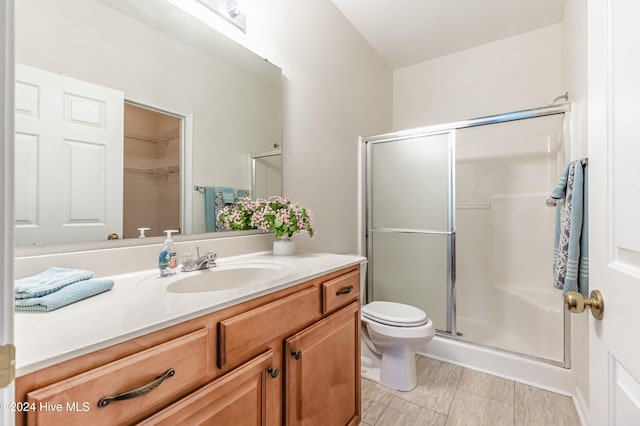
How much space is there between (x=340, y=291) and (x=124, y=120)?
1099mm

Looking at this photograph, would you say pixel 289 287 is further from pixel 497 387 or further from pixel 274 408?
pixel 497 387

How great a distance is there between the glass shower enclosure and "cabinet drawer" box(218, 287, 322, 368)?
1487 mm

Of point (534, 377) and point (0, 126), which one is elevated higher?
point (0, 126)

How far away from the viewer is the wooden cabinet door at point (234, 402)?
2.21ft

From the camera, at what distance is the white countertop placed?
50 cm

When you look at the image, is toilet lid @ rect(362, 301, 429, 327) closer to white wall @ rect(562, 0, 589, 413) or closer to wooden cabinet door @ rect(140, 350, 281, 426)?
white wall @ rect(562, 0, 589, 413)

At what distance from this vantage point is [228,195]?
1.49 meters

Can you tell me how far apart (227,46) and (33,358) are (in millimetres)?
1468

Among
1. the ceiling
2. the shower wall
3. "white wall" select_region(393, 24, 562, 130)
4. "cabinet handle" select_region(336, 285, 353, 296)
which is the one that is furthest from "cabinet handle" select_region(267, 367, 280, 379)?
"white wall" select_region(393, 24, 562, 130)

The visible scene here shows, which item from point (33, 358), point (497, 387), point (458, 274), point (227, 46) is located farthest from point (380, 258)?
point (33, 358)

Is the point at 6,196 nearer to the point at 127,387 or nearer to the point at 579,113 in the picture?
the point at 127,387

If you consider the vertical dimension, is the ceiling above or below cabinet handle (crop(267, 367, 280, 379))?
above

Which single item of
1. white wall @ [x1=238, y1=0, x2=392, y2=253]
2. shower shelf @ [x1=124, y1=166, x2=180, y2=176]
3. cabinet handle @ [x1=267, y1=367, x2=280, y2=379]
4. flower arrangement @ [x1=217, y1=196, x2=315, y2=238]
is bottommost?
cabinet handle @ [x1=267, y1=367, x2=280, y2=379]

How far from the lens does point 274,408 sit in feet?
3.07
